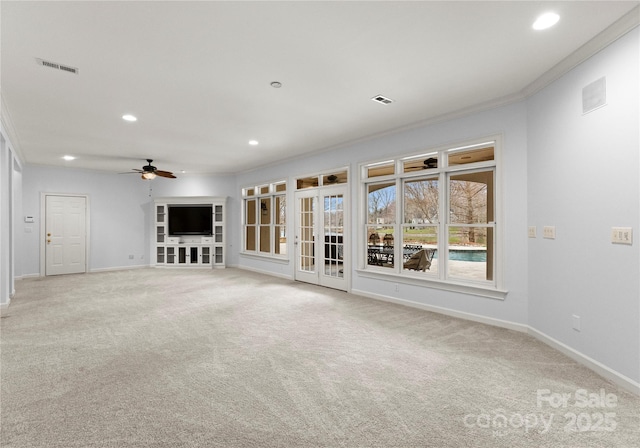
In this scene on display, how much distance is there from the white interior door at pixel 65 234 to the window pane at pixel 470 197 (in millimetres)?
8956

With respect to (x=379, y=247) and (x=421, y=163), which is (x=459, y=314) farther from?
(x=421, y=163)

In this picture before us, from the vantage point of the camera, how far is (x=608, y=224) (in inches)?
104

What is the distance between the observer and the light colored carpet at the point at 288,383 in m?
1.92

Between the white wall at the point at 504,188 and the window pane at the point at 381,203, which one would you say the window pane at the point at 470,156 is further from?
the window pane at the point at 381,203

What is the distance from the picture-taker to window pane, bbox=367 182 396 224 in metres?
5.38

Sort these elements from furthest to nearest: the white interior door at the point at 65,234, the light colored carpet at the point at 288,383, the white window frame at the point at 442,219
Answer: the white interior door at the point at 65,234 < the white window frame at the point at 442,219 < the light colored carpet at the point at 288,383

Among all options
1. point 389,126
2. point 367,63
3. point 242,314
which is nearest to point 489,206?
point 389,126

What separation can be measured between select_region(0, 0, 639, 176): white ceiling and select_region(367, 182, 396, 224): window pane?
96cm

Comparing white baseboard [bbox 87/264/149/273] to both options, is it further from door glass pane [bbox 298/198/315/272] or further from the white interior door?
door glass pane [bbox 298/198/315/272]

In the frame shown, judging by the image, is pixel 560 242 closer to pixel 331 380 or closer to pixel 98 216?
pixel 331 380

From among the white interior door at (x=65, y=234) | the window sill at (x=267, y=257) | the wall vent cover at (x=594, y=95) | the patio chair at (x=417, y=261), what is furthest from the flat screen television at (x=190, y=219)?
the wall vent cover at (x=594, y=95)

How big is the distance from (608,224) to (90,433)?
13.3 ft

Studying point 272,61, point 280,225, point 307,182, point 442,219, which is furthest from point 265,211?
point 272,61

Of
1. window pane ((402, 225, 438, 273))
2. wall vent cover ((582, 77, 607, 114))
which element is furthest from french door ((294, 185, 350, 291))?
wall vent cover ((582, 77, 607, 114))
